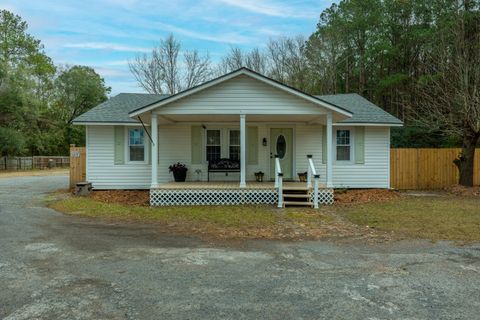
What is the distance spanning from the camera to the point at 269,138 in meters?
14.6

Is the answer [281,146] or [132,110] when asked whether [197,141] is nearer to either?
[132,110]

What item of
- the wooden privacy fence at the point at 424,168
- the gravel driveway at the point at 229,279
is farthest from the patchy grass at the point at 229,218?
the wooden privacy fence at the point at 424,168

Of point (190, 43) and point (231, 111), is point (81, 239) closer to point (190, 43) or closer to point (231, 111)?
point (231, 111)

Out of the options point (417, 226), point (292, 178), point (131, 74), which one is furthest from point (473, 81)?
point (131, 74)

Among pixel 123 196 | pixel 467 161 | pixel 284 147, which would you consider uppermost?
pixel 284 147

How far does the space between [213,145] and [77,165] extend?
6022 millimetres

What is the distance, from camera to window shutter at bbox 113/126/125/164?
1446 cm

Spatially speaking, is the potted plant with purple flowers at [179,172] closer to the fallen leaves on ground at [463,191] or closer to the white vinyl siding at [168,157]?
the white vinyl siding at [168,157]

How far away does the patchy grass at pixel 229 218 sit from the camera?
25.2 feet

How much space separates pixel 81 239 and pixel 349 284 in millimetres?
4949

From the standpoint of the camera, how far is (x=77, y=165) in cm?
1568

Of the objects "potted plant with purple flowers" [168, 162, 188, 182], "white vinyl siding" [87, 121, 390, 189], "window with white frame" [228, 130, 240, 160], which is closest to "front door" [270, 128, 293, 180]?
"white vinyl siding" [87, 121, 390, 189]

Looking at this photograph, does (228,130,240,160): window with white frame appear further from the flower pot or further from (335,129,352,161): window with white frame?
(335,129,352,161): window with white frame

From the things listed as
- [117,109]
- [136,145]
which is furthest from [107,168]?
[117,109]
